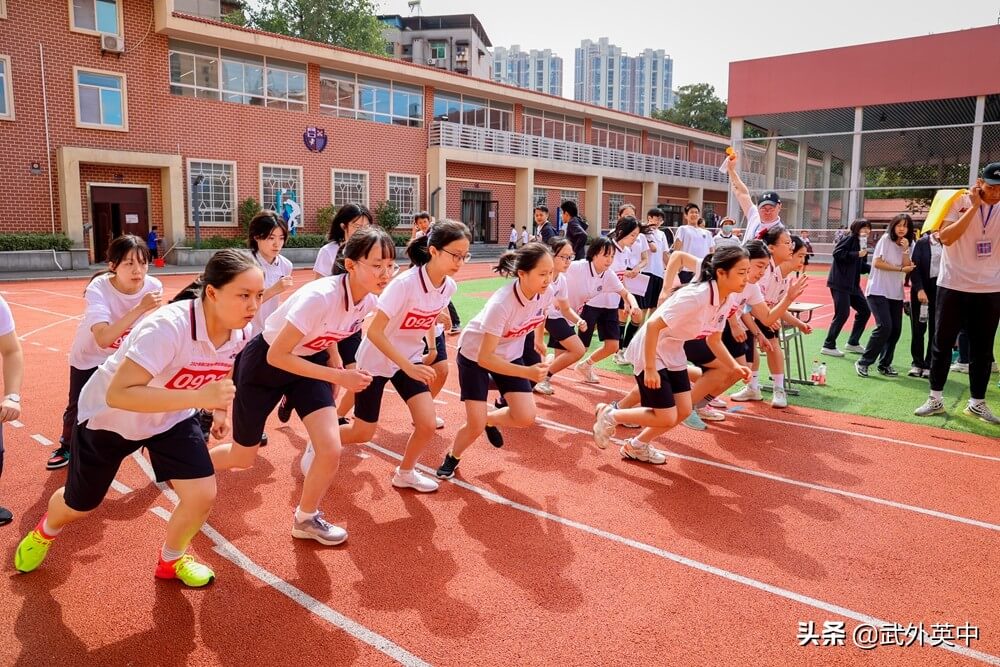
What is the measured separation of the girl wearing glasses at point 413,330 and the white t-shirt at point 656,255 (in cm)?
569

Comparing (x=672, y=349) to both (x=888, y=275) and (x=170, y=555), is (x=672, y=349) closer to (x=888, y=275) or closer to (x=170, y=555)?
(x=170, y=555)

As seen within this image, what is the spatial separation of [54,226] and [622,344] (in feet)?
63.5

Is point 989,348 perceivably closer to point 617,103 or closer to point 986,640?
point 986,640

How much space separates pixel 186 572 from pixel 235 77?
24.3 meters

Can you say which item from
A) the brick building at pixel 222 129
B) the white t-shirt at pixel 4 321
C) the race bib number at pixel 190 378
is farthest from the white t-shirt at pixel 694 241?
the brick building at pixel 222 129

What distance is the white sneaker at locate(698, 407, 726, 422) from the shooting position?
6543mm

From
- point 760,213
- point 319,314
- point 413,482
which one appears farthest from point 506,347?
point 760,213

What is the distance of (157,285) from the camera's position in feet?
15.8

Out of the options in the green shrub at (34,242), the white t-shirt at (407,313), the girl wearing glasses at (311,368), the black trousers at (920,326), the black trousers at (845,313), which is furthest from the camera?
the green shrub at (34,242)

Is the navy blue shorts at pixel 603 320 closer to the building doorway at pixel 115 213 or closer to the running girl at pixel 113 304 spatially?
the running girl at pixel 113 304

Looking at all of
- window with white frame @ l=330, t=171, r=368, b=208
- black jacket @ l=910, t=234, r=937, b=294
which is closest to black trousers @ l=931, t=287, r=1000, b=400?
black jacket @ l=910, t=234, r=937, b=294

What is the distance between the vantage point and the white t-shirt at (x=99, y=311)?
4.52 meters

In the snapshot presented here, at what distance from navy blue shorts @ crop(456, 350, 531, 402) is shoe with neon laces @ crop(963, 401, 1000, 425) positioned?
4.36 metres

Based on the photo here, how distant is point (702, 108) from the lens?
190 feet
